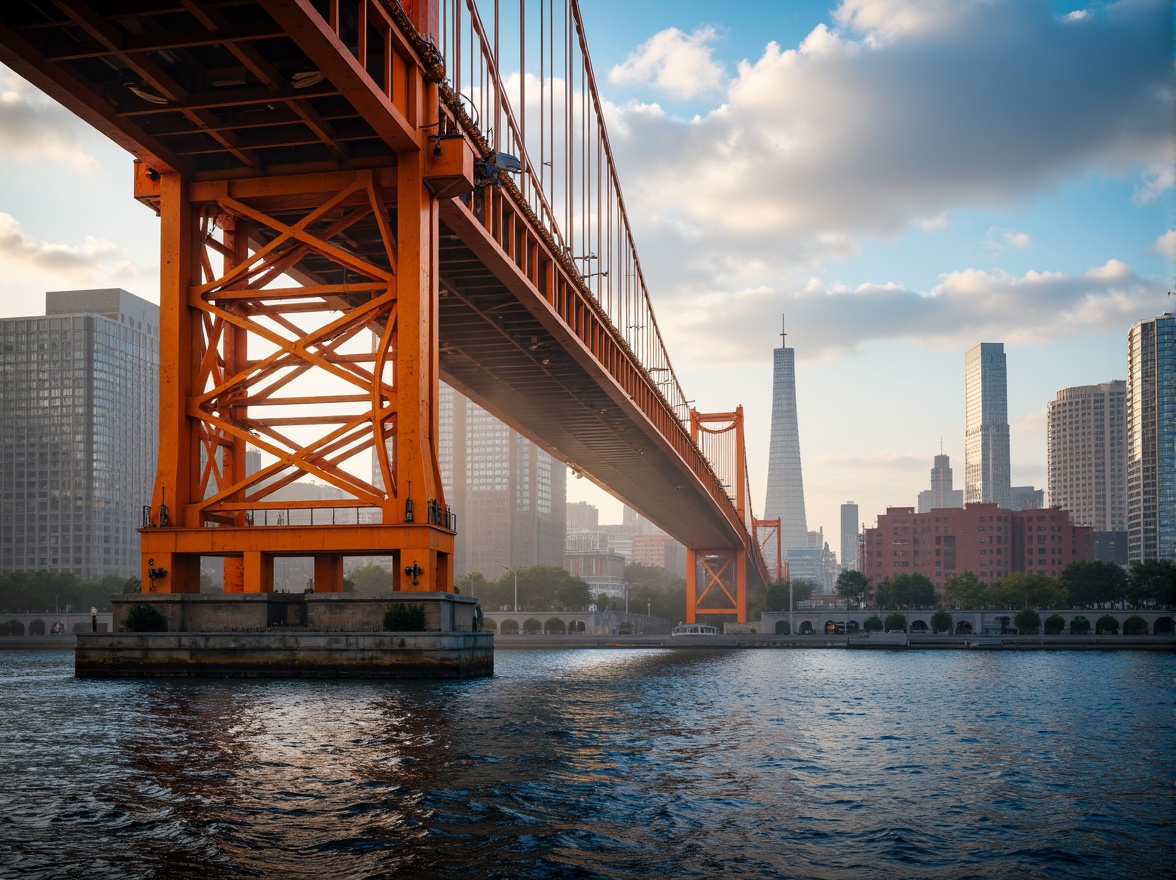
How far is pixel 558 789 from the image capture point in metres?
15.5

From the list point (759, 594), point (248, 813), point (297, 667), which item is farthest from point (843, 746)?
point (759, 594)

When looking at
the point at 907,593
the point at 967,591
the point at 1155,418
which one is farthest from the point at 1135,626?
the point at 1155,418

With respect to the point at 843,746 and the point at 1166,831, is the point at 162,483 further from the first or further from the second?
the point at 1166,831

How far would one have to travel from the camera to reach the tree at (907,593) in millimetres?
152375

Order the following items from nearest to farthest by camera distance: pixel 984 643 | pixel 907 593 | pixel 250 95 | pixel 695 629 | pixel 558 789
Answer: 1. pixel 558 789
2. pixel 250 95
3. pixel 984 643
4. pixel 695 629
5. pixel 907 593

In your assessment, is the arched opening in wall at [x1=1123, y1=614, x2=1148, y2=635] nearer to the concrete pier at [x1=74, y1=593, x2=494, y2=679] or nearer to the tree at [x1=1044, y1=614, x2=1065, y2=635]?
the tree at [x1=1044, y1=614, x2=1065, y2=635]

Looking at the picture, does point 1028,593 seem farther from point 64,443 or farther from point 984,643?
point 64,443

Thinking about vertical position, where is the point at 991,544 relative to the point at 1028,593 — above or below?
above

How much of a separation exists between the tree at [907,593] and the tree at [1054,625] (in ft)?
84.1

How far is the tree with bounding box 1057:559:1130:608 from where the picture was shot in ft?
457

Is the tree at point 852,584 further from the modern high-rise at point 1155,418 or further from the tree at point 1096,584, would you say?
the modern high-rise at point 1155,418

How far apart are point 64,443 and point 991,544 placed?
142m

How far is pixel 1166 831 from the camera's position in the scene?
45.1ft

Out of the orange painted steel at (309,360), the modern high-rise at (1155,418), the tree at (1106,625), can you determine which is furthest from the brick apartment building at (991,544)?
the orange painted steel at (309,360)
